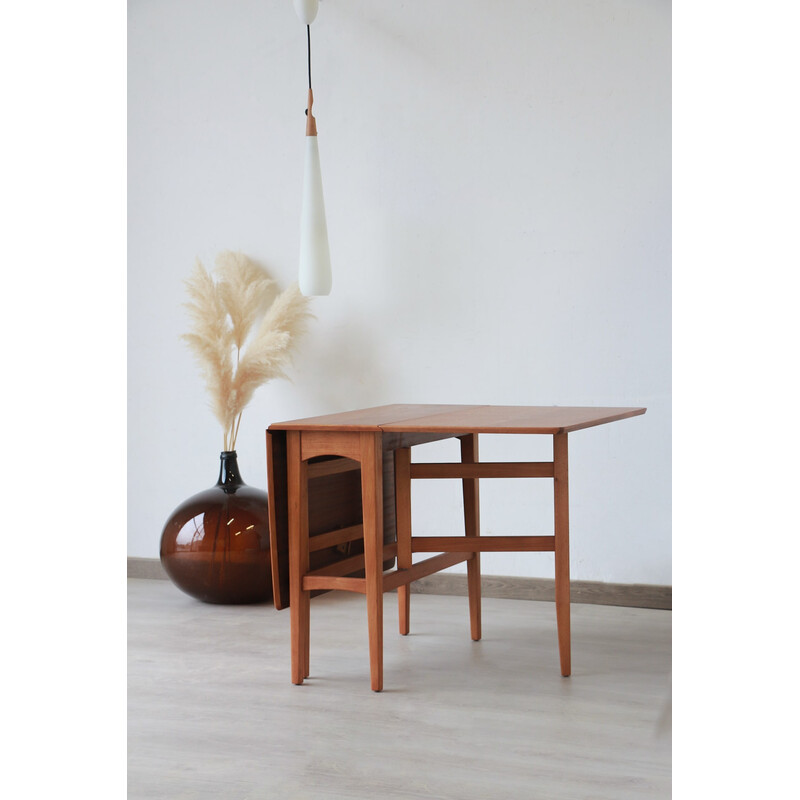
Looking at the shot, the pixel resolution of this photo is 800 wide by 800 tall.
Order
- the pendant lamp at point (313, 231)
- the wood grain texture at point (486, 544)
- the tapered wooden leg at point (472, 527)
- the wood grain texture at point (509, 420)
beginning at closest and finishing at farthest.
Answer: the wood grain texture at point (509, 420)
the wood grain texture at point (486, 544)
the tapered wooden leg at point (472, 527)
the pendant lamp at point (313, 231)

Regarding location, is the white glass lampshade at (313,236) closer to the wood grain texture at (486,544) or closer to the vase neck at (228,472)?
the vase neck at (228,472)

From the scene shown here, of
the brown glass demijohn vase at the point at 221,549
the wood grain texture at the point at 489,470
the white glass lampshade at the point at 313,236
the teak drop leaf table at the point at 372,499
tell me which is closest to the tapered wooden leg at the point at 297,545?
the teak drop leaf table at the point at 372,499

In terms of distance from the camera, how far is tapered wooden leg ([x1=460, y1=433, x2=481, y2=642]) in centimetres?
306

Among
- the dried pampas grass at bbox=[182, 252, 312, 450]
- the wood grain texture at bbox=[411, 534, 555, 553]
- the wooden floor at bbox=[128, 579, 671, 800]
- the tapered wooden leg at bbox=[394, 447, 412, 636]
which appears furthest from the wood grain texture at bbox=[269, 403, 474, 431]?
the dried pampas grass at bbox=[182, 252, 312, 450]

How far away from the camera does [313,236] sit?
360 cm

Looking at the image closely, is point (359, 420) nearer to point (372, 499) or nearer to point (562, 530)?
point (372, 499)

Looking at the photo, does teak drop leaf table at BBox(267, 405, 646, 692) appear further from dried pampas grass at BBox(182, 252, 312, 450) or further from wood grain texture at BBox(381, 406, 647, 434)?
dried pampas grass at BBox(182, 252, 312, 450)

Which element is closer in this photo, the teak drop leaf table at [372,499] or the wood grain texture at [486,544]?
the teak drop leaf table at [372,499]

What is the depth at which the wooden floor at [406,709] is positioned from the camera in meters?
1.94

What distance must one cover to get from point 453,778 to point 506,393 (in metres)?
1.94

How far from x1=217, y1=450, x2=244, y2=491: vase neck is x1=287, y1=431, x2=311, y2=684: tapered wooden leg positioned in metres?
1.22

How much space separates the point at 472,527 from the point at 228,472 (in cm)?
115

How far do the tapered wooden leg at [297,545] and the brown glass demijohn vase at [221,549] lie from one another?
100 cm
